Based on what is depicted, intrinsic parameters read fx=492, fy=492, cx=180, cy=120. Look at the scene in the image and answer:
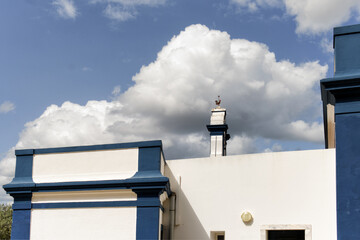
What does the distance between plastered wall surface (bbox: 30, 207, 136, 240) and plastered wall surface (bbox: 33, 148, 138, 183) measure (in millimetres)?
814

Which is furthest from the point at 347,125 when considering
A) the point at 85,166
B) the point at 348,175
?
the point at 85,166

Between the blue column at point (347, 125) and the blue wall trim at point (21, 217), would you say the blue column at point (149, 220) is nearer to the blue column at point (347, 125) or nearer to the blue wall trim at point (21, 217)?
the blue wall trim at point (21, 217)

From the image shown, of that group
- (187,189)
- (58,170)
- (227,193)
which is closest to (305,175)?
(227,193)

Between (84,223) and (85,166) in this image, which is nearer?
(84,223)

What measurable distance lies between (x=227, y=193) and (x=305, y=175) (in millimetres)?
2028

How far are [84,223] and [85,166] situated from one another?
144 centimetres

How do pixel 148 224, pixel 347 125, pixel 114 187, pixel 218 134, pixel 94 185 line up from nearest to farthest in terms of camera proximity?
1. pixel 347 125
2. pixel 148 224
3. pixel 114 187
4. pixel 94 185
5. pixel 218 134

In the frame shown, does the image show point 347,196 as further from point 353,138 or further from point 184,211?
point 184,211

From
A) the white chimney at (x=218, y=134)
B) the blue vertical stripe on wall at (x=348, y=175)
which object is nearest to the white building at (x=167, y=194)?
the blue vertical stripe on wall at (x=348, y=175)

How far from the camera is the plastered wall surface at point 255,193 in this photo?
11.8 metres

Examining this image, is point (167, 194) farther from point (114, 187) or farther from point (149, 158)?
point (114, 187)

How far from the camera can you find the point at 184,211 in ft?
42.7

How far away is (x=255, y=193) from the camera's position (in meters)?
12.4

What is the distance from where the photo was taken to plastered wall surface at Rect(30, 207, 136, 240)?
11.8 metres
